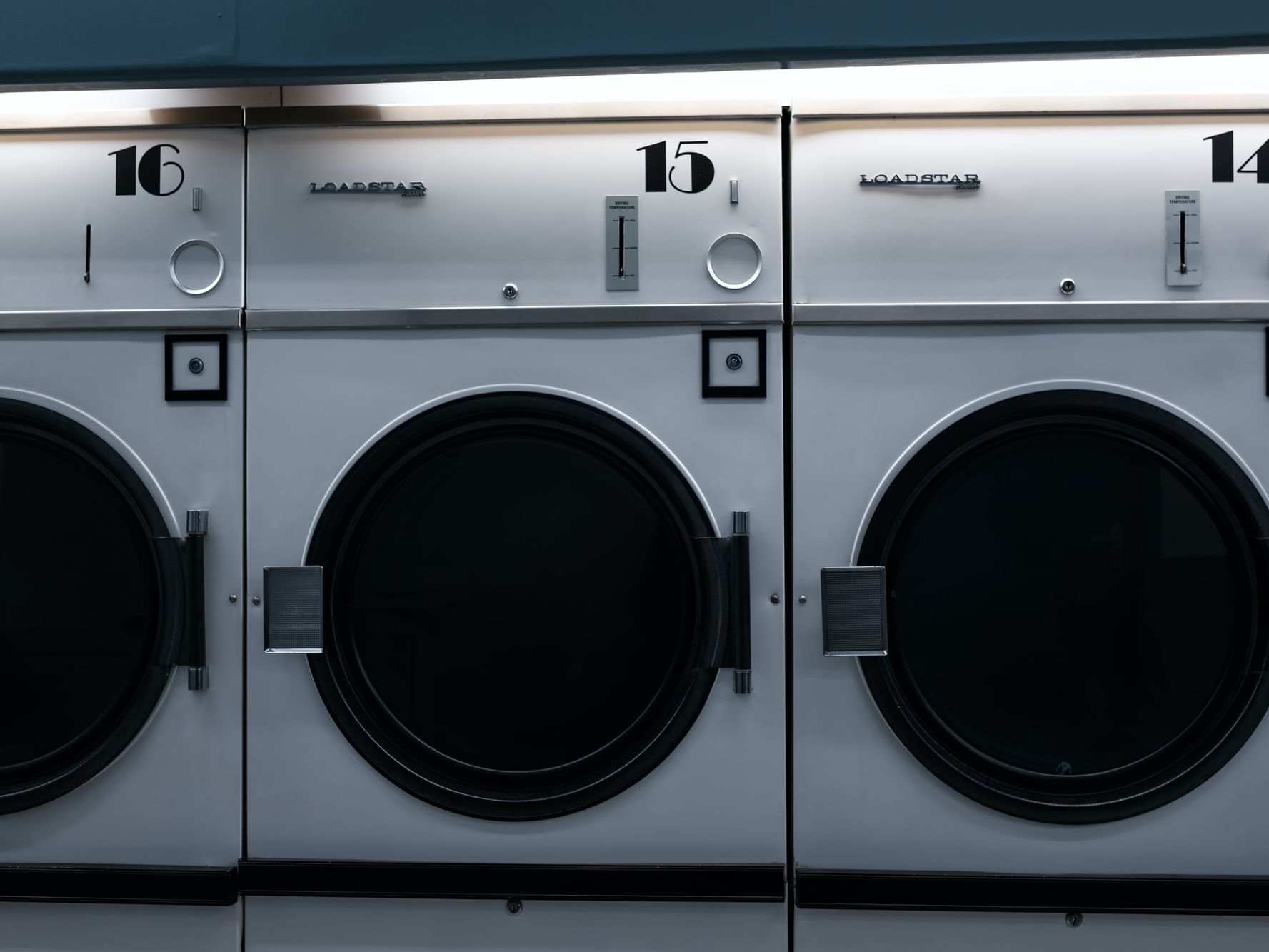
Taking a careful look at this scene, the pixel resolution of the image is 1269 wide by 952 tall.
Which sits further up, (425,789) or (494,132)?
(494,132)

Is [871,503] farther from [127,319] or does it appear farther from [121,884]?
[121,884]

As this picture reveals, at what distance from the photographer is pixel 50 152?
1.83 metres

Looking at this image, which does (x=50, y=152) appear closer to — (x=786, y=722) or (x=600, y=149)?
(x=600, y=149)

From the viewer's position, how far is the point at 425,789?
1.77 m

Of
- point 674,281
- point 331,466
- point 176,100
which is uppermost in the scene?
point 176,100

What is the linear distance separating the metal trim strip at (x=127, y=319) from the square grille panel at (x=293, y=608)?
20.7 inches

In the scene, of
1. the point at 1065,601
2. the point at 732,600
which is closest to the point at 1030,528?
the point at 1065,601

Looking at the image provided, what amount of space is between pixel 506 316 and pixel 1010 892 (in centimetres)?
152

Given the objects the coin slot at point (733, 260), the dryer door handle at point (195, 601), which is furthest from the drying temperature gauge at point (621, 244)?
the dryer door handle at point (195, 601)

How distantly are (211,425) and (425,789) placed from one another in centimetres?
87

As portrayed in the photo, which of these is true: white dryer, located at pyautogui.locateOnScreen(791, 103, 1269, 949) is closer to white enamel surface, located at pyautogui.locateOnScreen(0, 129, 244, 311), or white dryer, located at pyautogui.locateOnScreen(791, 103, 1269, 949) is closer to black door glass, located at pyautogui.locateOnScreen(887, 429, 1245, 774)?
black door glass, located at pyautogui.locateOnScreen(887, 429, 1245, 774)

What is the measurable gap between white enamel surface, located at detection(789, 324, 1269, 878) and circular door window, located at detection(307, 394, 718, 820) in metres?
0.32

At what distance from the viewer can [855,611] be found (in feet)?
5.61

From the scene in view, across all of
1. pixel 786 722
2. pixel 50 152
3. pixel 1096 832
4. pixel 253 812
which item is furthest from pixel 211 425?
pixel 1096 832
